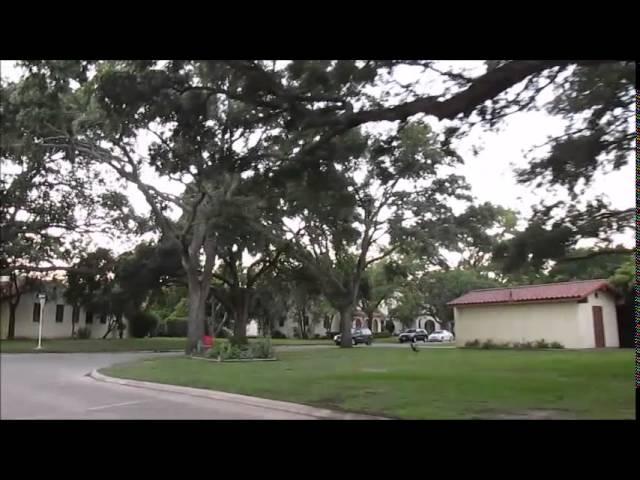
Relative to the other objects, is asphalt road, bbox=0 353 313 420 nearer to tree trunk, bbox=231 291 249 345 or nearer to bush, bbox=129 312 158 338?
bush, bbox=129 312 158 338

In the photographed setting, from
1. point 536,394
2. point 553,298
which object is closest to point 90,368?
point 536,394

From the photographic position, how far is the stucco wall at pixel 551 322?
9406 millimetres

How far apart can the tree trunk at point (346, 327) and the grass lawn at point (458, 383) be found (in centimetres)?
1517

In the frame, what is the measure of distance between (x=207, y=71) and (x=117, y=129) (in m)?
2.99

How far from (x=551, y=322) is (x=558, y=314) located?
0.23 m

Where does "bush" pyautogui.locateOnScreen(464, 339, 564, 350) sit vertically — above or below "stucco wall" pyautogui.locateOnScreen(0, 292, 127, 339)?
below

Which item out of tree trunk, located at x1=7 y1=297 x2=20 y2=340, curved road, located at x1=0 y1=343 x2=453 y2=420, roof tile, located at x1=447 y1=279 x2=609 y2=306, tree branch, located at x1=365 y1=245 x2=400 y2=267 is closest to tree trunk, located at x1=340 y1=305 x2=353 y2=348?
tree branch, located at x1=365 y1=245 x2=400 y2=267

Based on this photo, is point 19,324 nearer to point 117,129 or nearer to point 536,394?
point 117,129

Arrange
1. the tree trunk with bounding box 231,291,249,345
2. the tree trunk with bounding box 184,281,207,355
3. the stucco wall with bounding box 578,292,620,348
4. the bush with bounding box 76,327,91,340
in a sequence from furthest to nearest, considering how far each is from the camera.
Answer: the tree trunk with bounding box 231,291,249,345 → the tree trunk with bounding box 184,281,207,355 → the stucco wall with bounding box 578,292,620,348 → the bush with bounding box 76,327,91,340

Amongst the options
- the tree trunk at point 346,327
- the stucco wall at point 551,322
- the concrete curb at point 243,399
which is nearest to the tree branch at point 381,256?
the tree trunk at point 346,327

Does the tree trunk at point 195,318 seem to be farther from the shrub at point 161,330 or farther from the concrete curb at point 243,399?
the concrete curb at point 243,399

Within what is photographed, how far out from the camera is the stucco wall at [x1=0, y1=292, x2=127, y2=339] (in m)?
5.78

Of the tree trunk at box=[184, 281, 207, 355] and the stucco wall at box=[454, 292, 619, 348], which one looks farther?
the tree trunk at box=[184, 281, 207, 355]

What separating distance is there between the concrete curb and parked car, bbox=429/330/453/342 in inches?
355
